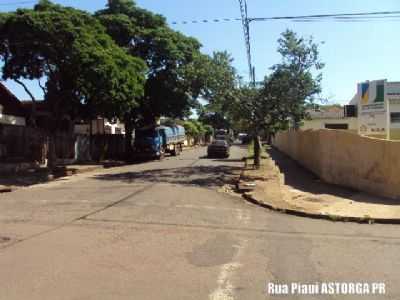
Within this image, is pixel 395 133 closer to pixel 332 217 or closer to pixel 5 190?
pixel 5 190

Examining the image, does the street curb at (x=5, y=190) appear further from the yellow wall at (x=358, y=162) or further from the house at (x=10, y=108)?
the house at (x=10, y=108)

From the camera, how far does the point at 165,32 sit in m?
44.1

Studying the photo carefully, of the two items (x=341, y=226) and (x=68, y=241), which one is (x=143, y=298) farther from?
(x=341, y=226)

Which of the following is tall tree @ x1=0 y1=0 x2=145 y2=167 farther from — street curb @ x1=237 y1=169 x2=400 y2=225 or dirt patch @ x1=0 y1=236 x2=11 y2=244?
dirt patch @ x1=0 y1=236 x2=11 y2=244

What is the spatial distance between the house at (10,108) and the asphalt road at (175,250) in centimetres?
1794

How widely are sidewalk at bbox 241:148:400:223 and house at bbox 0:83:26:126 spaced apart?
17.4m

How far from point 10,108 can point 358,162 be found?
23.8m

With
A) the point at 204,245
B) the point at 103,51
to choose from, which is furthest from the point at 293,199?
the point at 103,51

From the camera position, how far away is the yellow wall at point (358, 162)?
623 inches

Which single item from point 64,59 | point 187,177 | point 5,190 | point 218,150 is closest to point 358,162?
→ point 187,177

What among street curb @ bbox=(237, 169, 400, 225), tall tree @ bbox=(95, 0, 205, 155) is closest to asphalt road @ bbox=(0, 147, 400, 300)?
street curb @ bbox=(237, 169, 400, 225)

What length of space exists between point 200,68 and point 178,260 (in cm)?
1968

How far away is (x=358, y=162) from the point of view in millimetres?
17891

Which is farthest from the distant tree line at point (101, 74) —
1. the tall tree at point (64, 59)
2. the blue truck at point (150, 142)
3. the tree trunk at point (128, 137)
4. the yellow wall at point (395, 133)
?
the yellow wall at point (395, 133)
